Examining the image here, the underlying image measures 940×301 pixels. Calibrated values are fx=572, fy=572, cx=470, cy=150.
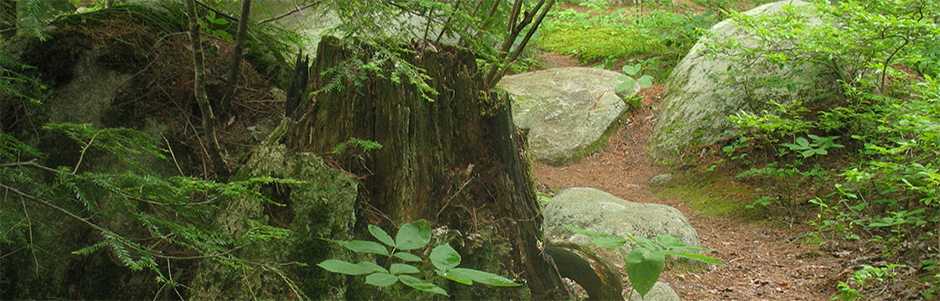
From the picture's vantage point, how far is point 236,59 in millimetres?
2949

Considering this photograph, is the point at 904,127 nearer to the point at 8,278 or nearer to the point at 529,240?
the point at 529,240

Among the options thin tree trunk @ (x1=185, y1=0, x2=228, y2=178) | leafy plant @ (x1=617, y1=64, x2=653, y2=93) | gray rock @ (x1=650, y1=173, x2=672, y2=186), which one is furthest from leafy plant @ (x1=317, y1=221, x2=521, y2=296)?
leafy plant @ (x1=617, y1=64, x2=653, y2=93)

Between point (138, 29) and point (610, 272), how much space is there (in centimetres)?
310

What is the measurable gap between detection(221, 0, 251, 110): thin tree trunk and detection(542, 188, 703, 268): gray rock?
10.2 feet

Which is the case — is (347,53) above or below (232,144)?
above

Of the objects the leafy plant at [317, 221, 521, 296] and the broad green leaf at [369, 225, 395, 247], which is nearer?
the leafy plant at [317, 221, 521, 296]

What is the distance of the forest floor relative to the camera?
467 centimetres

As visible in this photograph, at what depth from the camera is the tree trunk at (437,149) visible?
2.57 m

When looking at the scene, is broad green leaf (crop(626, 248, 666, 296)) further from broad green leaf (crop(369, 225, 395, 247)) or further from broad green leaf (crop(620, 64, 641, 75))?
broad green leaf (crop(620, 64, 641, 75))

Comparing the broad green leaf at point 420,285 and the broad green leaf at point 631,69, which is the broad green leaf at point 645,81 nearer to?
the broad green leaf at point 631,69

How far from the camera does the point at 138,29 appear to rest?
319 cm

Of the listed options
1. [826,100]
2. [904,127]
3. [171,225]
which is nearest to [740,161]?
[826,100]

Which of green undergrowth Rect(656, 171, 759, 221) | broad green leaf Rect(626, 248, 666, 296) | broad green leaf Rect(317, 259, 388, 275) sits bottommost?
green undergrowth Rect(656, 171, 759, 221)

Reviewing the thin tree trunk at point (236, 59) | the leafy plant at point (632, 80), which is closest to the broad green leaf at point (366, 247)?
the thin tree trunk at point (236, 59)
